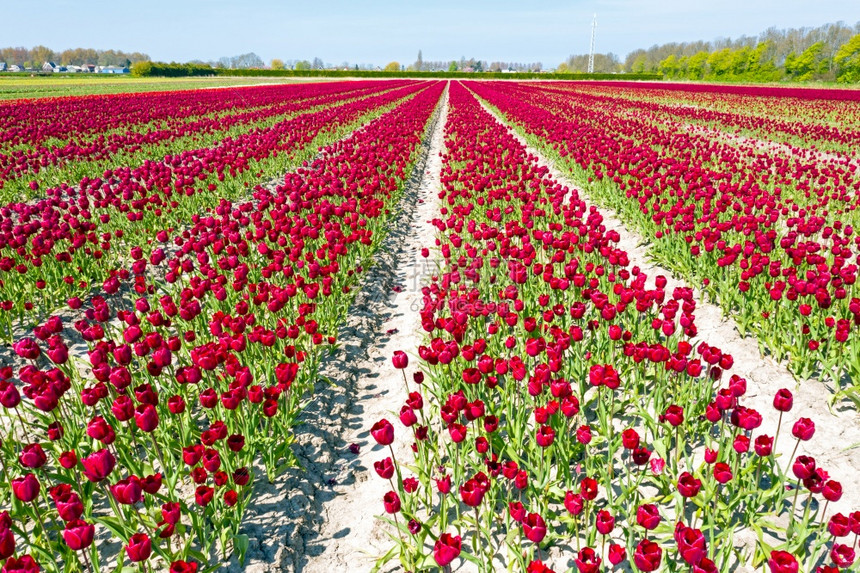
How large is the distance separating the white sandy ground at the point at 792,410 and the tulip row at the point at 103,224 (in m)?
6.66

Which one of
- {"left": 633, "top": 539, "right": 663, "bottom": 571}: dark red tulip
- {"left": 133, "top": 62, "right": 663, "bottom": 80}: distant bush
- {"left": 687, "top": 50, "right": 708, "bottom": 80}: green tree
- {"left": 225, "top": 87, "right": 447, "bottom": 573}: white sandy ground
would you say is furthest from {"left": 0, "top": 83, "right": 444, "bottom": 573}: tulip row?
{"left": 687, "top": 50, "right": 708, "bottom": 80}: green tree

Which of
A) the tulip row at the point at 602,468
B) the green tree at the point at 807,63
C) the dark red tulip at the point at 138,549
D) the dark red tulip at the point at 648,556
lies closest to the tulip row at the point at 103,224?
the dark red tulip at the point at 138,549

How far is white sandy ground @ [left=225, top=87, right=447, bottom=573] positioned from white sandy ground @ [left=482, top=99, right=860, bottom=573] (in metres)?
2.63

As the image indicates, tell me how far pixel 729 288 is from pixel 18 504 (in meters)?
7.34

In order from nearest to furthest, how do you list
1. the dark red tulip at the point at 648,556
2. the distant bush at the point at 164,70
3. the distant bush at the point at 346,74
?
the dark red tulip at the point at 648,556 < the distant bush at the point at 346,74 < the distant bush at the point at 164,70

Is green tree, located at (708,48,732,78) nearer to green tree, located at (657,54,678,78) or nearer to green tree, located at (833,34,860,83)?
green tree, located at (657,54,678,78)

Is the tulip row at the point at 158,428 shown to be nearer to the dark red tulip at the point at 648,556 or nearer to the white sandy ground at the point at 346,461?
the white sandy ground at the point at 346,461

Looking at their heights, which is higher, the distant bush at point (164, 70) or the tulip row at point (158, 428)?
the distant bush at point (164, 70)

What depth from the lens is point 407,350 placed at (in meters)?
6.16

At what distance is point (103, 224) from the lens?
9.99m

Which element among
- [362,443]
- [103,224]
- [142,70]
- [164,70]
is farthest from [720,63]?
[362,443]

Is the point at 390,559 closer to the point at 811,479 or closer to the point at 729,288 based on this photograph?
the point at 811,479

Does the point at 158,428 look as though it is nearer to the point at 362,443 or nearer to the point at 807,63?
the point at 362,443

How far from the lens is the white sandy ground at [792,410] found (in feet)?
12.4
